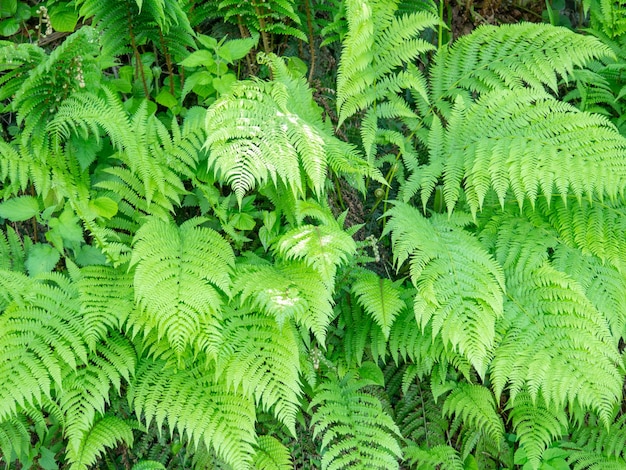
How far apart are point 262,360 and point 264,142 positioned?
86cm

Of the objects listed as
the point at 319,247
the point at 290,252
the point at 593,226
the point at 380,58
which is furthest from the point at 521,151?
the point at 290,252

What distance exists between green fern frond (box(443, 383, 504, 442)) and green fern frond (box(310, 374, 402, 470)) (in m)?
0.35

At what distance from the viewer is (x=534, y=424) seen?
2918 mm

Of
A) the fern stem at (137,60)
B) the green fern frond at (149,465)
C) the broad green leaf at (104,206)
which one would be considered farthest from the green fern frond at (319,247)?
the fern stem at (137,60)

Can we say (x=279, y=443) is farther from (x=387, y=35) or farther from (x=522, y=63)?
(x=522, y=63)

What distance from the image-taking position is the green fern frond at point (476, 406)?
2818mm

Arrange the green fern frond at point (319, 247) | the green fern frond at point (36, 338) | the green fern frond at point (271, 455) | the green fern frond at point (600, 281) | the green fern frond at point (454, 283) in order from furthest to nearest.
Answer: the green fern frond at point (600, 281) < the green fern frond at point (271, 455) < the green fern frond at point (454, 283) < the green fern frond at point (319, 247) < the green fern frond at point (36, 338)

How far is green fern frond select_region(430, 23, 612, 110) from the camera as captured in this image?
2.97m

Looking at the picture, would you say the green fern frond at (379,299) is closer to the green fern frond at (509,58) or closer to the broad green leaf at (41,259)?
the green fern frond at (509,58)

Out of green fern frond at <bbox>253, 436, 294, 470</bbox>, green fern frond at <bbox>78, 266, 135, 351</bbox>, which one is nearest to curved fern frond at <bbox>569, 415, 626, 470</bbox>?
green fern frond at <bbox>253, 436, 294, 470</bbox>

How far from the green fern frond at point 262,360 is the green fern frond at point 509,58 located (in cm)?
153

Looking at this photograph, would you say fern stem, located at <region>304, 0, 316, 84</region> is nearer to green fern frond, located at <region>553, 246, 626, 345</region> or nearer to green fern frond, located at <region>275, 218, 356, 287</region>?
green fern frond, located at <region>275, 218, 356, 287</region>

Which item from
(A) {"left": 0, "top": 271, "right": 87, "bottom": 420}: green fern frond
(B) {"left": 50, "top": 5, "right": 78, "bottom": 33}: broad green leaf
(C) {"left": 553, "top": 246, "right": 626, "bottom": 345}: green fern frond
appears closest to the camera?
(A) {"left": 0, "top": 271, "right": 87, "bottom": 420}: green fern frond

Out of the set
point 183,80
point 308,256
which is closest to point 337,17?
point 183,80
